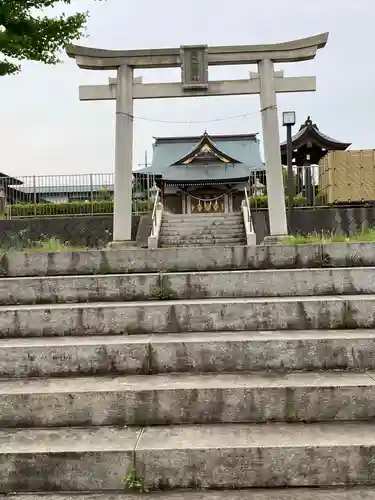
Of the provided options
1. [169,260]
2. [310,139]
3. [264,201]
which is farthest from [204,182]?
[169,260]

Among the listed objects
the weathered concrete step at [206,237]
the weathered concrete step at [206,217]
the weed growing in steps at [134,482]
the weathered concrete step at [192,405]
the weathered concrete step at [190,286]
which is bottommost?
the weed growing in steps at [134,482]

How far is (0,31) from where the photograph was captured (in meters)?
7.70

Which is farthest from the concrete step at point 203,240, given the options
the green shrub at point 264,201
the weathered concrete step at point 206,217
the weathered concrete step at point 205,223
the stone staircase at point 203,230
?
the green shrub at point 264,201

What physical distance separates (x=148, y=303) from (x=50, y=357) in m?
0.88

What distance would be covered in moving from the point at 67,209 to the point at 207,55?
7.30m

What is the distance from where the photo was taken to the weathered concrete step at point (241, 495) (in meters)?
2.05

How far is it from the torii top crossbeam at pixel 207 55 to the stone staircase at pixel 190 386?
6.44m

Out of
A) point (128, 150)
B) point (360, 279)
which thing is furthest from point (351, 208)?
point (360, 279)

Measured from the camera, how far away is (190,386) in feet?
8.39

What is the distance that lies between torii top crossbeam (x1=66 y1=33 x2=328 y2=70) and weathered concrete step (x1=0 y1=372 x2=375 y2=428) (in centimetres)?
805

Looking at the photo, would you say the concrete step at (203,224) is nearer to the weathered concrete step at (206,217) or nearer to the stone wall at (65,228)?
the weathered concrete step at (206,217)

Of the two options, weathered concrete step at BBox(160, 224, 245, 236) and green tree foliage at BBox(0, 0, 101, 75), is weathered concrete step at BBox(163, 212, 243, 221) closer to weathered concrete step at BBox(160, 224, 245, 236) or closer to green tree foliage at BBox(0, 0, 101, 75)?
weathered concrete step at BBox(160, 224, 245, 236)

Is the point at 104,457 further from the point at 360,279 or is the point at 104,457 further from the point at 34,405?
the point at 360,279

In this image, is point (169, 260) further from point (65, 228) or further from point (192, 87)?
point (65, 228)
